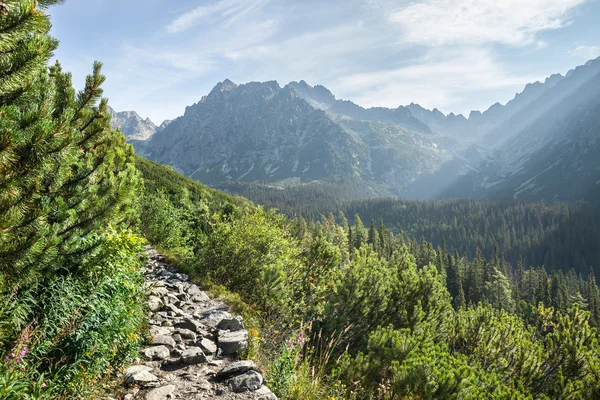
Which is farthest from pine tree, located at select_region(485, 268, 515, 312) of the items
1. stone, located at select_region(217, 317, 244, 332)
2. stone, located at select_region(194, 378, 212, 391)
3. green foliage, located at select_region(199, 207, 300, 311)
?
stone, located at select_region(194, 378, 212, 391)

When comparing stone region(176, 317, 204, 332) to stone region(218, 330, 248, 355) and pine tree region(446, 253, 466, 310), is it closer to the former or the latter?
stone region(218, 330, 248, 355)

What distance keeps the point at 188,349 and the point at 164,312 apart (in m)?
2.17

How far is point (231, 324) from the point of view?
8414 millimetres

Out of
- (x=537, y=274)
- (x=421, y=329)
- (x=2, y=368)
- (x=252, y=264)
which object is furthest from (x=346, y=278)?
(x=537, y=274)

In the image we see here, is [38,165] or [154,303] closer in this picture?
[38,165]

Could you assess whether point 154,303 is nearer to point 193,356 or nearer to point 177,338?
point 177,338

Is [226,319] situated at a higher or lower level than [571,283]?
higher

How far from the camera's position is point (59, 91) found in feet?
19.1

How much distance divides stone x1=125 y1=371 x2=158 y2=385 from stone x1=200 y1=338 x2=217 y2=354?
1.52 m

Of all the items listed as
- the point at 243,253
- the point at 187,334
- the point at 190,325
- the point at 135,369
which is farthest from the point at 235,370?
the point at 243,253

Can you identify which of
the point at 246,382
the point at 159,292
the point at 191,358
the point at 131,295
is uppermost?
the point at 131,295

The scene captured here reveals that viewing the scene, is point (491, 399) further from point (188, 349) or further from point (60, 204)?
point (60, 204)

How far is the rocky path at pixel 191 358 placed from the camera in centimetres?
557

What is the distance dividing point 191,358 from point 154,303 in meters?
2.93
